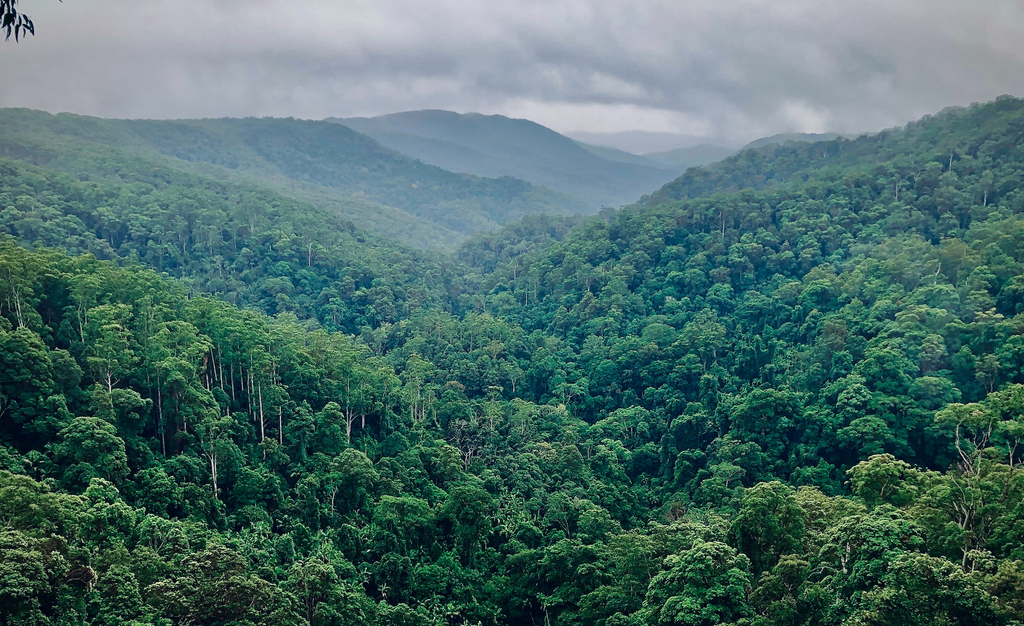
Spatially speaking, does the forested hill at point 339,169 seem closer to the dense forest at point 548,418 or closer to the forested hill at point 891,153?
the forested hill at point 891,153

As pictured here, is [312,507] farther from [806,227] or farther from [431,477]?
[806,227]

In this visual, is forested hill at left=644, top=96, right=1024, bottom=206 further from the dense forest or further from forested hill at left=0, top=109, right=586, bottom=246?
forested hill at left=0, top=109, right=586, bottom=246

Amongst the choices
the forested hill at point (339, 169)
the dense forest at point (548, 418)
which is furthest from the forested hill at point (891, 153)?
the forested hill at point (339, 169)

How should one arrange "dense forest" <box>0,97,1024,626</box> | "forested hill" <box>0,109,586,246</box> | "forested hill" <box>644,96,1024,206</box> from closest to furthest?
"dense forest" <box>0,97,1024,626</box> < "forested hill" <box>644,96,1024,206</box> < "forested hill" <box>0,109,586,246</box>

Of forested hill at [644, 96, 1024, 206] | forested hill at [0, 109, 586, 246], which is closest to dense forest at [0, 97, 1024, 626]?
forested hill at [644, 96, 1024, 206]

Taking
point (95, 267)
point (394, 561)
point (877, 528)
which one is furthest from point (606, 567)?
point (95, 267)
